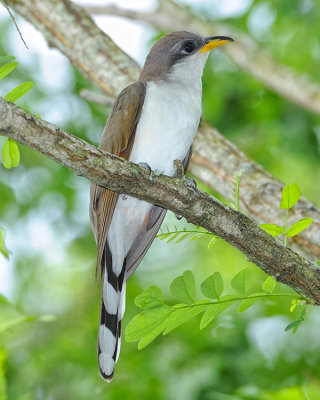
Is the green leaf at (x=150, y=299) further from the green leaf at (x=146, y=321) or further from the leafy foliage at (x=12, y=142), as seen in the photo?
the leafy foliage at (x=12, y=142)

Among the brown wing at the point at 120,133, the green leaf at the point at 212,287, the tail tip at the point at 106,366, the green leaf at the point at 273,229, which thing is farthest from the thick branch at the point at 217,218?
the tail tip at the point at 106,366

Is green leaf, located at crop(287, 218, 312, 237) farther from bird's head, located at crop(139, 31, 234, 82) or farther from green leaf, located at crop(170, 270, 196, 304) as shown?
bird's head, located at crop(139, 31, 234, 82)

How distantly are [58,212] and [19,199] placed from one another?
52cm

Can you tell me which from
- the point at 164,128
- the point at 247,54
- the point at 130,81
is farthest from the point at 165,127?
the point at 247,54

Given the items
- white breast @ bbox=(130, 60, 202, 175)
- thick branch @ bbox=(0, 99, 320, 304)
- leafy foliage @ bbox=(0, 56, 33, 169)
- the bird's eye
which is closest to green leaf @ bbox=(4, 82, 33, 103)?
leafy foliage @ bbox=(0, 56, 33, 169)

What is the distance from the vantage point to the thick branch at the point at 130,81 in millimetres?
4766

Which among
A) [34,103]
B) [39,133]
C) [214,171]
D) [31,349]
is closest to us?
[39,133]

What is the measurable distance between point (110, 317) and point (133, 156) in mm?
1193

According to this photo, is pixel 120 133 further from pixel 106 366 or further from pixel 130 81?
pixel 106 366

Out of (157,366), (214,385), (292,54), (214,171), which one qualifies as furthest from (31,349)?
(292,54)

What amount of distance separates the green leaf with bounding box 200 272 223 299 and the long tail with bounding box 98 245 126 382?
1399 millimetres

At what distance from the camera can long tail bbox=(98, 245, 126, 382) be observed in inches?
166

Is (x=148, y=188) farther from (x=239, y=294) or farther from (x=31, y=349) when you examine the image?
(x=31, y=349)

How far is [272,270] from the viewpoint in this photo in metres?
3.25
